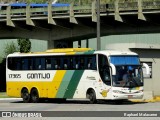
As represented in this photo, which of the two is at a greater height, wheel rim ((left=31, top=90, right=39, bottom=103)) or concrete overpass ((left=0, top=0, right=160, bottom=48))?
concrete overpass ((left=0, top=0, right=160, bottom=48))

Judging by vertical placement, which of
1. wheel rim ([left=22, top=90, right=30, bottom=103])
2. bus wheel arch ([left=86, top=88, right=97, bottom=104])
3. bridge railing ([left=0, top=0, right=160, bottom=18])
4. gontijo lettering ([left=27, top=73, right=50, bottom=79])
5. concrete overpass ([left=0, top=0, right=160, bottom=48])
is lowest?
wheel rim ([left=22, top=90, right=30, bottom=103])

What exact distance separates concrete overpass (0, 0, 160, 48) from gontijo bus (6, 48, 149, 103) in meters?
11.5

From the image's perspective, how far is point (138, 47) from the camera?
1880 inches

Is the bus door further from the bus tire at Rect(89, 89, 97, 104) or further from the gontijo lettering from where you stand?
the gontijo lettering

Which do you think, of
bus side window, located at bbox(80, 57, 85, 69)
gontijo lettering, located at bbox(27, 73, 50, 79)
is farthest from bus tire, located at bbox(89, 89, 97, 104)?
gontijo lettering, located at bbox(27, 73, 50, 79)

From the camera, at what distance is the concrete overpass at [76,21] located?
42.8 metres

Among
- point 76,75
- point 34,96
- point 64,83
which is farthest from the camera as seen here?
point 34,96

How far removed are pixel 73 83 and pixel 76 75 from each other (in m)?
0.61

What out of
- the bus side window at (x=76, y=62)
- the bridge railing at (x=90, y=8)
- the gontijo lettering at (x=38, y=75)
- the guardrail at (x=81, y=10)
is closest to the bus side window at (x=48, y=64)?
the gontijo lettering at (x=38, y=75)

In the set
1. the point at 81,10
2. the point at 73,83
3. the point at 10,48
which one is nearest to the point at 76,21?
the point at 81,10

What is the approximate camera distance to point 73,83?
3181 cm

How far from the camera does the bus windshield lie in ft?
98.6

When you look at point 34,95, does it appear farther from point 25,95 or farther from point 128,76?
point 128,76

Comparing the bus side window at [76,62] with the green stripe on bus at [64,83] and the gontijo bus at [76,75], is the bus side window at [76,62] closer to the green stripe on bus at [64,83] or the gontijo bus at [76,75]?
the gontijo bus at [76,75]
